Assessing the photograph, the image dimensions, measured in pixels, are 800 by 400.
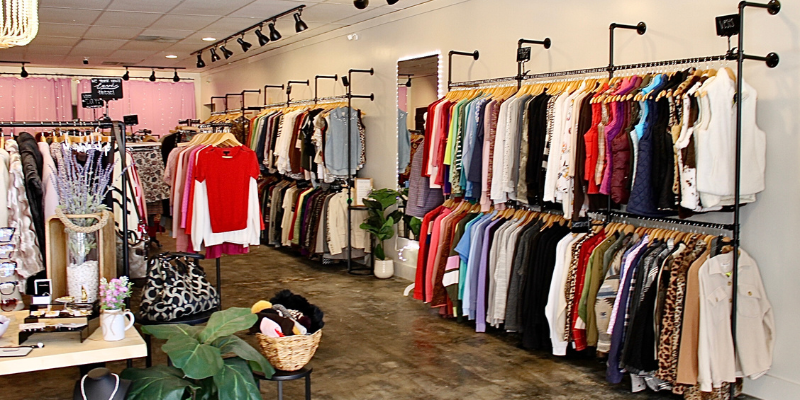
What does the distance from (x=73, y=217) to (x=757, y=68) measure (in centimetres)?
355

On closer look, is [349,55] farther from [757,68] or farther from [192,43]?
[757,68]

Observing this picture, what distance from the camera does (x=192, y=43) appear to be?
9.88m

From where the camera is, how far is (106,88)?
15.4ft

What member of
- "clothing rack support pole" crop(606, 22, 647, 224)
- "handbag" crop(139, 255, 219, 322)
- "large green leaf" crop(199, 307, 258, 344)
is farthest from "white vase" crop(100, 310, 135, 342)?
"clothing rack support pole" crop(606, 22, 647, 224)

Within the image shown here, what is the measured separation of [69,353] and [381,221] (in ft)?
16.2

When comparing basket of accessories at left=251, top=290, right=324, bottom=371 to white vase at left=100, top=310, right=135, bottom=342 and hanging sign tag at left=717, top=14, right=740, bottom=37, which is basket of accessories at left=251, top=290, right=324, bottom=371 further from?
hanging sign tag at left=717, top=14, right=740, bottom=37

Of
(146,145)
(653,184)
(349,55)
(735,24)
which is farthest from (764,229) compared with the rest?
(146,145)

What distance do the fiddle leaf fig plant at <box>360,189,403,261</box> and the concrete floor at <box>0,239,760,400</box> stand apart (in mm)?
1017

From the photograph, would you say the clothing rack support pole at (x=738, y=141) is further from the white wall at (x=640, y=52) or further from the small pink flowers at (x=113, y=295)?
the small pink flowers at (x=113, y=295)

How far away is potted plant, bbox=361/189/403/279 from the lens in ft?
23.9

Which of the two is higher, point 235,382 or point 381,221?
point 381,221

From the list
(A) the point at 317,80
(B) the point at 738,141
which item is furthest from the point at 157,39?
(B) the point at 738,141

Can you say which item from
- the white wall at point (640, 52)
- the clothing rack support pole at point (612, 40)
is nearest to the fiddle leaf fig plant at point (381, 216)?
the white wall at point (640, 52)

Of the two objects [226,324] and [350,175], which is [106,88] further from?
[350,175]
